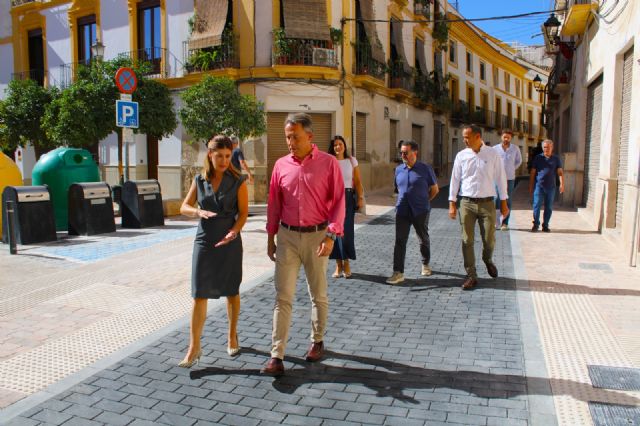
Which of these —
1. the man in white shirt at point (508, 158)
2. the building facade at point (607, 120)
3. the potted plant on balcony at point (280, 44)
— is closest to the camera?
the building facade at point (607, 120)

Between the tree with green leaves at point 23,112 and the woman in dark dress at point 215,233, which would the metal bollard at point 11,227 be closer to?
the woman in dark dress at point 215,233

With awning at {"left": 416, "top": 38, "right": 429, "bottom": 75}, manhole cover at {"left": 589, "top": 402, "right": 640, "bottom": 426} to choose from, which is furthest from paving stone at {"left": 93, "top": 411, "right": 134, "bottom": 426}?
awning at {"left": 416, "top": 38, "right": 429, "bottom": 75}

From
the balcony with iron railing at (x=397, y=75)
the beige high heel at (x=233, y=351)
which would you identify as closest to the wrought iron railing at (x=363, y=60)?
the balcony with iron railing at (x=397, y=75)

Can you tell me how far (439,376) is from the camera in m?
3.90

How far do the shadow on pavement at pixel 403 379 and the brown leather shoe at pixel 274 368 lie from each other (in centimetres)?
5

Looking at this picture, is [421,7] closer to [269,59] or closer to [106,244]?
[269,59]

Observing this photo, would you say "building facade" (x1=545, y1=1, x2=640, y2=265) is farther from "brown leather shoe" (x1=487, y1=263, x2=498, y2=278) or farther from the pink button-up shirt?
the pink button-up shirt

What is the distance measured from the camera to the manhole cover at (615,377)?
364 cm

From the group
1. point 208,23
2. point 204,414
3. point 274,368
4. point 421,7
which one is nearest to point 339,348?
point 274,368

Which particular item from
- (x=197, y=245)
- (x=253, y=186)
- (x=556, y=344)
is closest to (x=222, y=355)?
(x=197, y=245)

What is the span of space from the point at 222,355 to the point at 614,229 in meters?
7.66

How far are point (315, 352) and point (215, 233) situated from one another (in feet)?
3.76

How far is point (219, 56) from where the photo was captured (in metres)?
18.1

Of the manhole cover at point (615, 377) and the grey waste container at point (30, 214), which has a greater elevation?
the grey waste container at point (30, 214)
